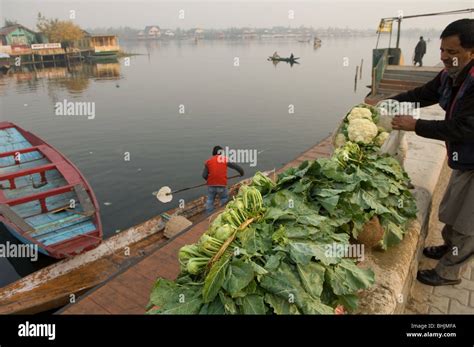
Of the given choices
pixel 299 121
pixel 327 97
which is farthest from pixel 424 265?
pixel 327 97

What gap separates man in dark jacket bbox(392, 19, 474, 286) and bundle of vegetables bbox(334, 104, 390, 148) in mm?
663

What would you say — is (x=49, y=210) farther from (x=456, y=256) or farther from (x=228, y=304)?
(x=456, y=256)

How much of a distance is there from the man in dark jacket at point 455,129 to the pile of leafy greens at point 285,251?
2.37ft

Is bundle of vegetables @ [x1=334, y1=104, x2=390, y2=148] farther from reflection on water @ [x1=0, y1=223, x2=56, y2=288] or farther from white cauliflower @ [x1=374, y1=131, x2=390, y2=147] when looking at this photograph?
reflection on water @ [x1=0, y1=223, x2=56, y2=288]

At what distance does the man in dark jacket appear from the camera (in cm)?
311

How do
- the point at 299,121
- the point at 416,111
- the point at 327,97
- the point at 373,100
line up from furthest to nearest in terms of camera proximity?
the point at 327,97 → the point at 299,121 → the point at 373,100 → the point at 416,111

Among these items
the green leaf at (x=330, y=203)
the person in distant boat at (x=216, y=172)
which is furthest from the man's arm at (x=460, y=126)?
the person in distant boat at (x=216, y=172)

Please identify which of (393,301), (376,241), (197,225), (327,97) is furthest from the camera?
(327,97)

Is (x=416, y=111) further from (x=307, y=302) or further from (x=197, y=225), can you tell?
(x=197, y=225)

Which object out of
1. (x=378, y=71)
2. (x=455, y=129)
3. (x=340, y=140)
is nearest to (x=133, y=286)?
(x=340, y=140)

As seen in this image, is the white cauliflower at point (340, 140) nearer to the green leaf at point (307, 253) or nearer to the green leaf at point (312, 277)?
the green leaf at point (307, 253)

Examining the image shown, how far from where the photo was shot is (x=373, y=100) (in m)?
17.3

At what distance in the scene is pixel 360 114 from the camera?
5137 millimetres

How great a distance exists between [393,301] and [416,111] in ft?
9.24
